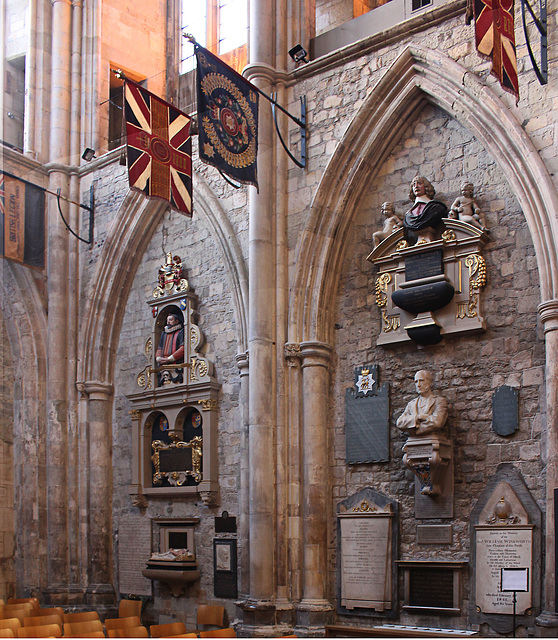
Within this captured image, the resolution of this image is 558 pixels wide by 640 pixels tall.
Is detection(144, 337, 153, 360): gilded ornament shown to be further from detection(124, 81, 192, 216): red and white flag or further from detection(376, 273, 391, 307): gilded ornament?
detection(376, 273, 391, 307): gilded ornament

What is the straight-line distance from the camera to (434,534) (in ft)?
27.4

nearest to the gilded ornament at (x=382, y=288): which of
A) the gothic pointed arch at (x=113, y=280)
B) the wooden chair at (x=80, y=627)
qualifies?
the gothic pointed arch at (x=113, y=280)

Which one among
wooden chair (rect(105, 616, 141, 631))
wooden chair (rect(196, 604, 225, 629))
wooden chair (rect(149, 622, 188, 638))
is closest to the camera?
wooden chair (rect(149, 622, 188, 638))

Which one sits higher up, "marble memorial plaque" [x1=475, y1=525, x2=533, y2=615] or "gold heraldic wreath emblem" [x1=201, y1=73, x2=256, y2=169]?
"gold heraldic wreath emblem" [x1=201, y1=73, x2=256, y2=169]

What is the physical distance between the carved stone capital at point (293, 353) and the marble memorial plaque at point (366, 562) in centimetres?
172

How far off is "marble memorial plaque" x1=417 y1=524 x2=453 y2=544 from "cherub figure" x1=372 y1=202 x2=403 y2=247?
2936 mm

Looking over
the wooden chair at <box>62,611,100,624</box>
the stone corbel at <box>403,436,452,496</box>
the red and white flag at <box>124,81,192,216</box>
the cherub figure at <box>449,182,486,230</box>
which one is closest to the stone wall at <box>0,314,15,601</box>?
the wooden chair at <box>62,611,100,624</box>

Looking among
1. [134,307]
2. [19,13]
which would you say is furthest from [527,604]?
[19,13]

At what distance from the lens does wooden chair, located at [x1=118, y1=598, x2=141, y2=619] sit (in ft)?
35.8

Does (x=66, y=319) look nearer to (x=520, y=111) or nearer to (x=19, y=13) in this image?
(x=19, y=13)

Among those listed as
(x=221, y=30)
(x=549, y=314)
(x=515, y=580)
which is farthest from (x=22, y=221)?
(x=515, y=580)

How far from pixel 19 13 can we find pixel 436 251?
29.4ft

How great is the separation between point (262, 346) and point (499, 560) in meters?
3.30

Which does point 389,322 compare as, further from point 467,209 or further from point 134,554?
point 134,554
